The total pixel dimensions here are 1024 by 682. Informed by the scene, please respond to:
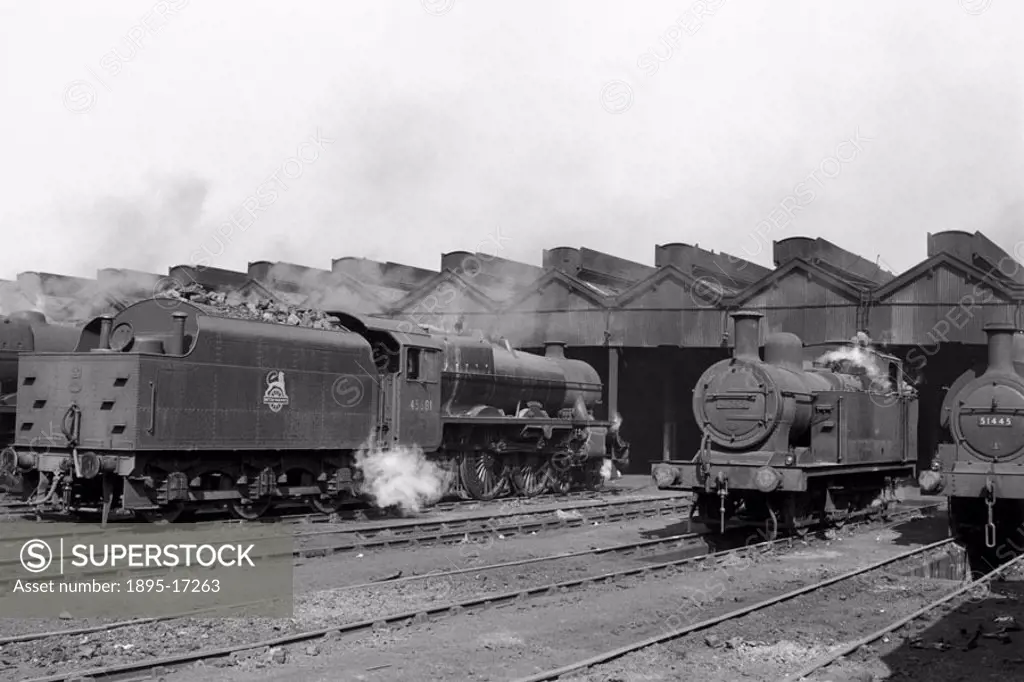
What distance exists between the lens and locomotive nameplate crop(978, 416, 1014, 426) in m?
12.9

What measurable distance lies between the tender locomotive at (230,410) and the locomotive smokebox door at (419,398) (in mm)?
27

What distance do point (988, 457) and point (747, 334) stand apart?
362 centimetres

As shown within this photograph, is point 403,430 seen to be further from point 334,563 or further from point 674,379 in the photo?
point 674,379

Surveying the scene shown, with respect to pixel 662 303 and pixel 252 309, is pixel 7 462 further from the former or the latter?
pixel 662 303

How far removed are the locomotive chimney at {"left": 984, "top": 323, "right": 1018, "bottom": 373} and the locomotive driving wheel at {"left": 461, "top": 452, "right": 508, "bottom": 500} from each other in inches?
385

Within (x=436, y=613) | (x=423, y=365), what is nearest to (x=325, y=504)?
(x=423, y=365)

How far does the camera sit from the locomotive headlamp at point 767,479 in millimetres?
13188

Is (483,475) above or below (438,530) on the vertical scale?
above

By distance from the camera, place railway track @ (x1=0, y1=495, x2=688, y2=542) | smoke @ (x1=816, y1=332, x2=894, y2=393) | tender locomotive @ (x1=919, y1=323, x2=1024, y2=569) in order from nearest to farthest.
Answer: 1. tender locomotive @ (x1=919, y1=323, x2=1024, y2=569)
2. railway track @ (x1=0, y1=495, x2=688, y2=542)
3. smoke @ (x1=816, y1=332, x2=894, y2=393)

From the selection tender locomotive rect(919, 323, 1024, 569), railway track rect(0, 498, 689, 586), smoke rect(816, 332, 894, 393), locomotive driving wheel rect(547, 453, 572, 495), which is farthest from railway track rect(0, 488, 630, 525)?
tender locomotive rect(919, 323, 1024, 569)

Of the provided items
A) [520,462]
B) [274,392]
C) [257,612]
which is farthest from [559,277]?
[257,612]

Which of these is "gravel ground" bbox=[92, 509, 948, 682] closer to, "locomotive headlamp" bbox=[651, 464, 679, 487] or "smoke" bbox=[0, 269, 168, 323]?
"locomotive headlamp" bbox=[651, 464, 679, 487]

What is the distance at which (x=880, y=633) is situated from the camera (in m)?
8.25

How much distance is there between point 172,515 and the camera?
45.4 ft
